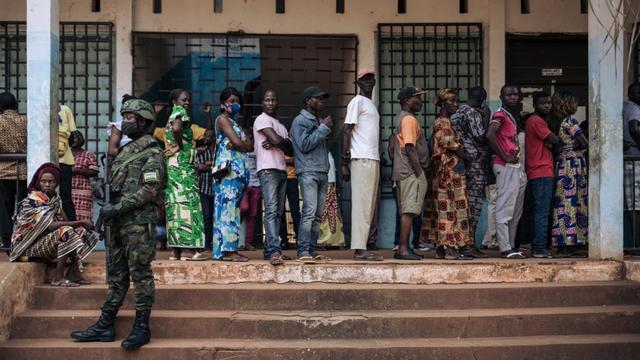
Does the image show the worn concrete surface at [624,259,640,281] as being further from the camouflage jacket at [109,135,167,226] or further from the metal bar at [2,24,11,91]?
the metal bar at [2,24,11,91]

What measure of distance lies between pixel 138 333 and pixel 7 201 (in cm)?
259

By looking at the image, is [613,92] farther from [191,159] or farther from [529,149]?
[191,159]

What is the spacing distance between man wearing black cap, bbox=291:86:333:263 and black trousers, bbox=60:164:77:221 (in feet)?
7.83

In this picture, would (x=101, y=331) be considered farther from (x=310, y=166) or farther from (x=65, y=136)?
(x=65, y=136)

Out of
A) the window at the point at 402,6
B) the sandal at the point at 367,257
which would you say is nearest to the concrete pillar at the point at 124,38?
the window at the point at 402,6

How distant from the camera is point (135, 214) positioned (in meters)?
6.31

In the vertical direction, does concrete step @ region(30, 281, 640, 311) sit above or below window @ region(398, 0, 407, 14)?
below

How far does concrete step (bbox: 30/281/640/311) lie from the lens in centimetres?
707

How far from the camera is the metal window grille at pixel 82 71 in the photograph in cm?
983

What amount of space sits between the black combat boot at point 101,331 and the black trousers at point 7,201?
6.82ft

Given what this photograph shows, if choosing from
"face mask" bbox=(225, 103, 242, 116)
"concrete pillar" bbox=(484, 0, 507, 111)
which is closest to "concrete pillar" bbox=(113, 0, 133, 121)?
"face mask" bbox=(225, 103, 242, 116)

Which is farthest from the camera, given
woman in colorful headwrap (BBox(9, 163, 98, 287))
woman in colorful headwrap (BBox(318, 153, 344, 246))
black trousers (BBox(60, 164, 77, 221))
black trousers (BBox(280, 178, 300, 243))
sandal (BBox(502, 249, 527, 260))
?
woman in colorful headwrap (BBox(318, 153, 344, 246))

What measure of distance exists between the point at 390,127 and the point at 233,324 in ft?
13.3

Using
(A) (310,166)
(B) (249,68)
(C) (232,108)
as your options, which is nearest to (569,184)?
(A) (310,166)
